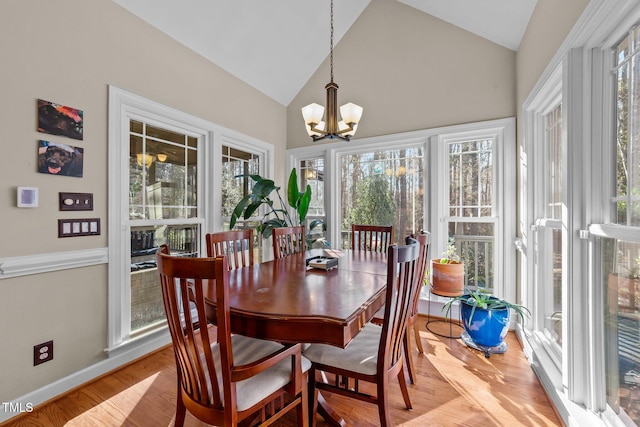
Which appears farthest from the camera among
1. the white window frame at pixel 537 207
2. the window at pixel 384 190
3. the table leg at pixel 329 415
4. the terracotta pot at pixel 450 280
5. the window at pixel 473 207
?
the window at pixel 384 190

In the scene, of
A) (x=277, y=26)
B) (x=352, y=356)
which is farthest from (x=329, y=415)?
(x=277, y=26)

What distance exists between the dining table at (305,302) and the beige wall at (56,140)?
126cm

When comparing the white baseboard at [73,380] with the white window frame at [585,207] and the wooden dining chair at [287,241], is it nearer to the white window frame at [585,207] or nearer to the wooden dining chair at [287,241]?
the wooden dining chair at [287,241]

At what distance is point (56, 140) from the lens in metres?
1.94

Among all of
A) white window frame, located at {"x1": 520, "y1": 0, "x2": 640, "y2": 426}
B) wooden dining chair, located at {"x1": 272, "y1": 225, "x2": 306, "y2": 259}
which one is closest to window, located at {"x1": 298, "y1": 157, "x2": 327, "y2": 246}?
wooden dining chair, located at {"x1": 272, "y1": 225, "x2": 306, "y2": 259}

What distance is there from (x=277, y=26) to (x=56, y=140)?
7.95 feet

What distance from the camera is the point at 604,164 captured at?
148 centimetres

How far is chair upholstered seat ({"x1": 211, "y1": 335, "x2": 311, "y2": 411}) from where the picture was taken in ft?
3.86

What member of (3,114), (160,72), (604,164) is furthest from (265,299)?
(160,72)

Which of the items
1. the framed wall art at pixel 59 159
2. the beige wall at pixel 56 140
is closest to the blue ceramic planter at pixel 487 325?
the beige wall at pixel 56 140

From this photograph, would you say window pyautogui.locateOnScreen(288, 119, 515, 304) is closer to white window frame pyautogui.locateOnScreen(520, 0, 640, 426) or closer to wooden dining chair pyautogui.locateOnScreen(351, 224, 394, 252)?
wooden dining chair pyautogui.locateOnScreen(351, 224, 394, 252)

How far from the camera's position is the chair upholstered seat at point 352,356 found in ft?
4.66

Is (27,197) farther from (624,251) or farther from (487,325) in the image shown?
(487,325)

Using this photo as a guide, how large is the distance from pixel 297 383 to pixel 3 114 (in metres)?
2.28
